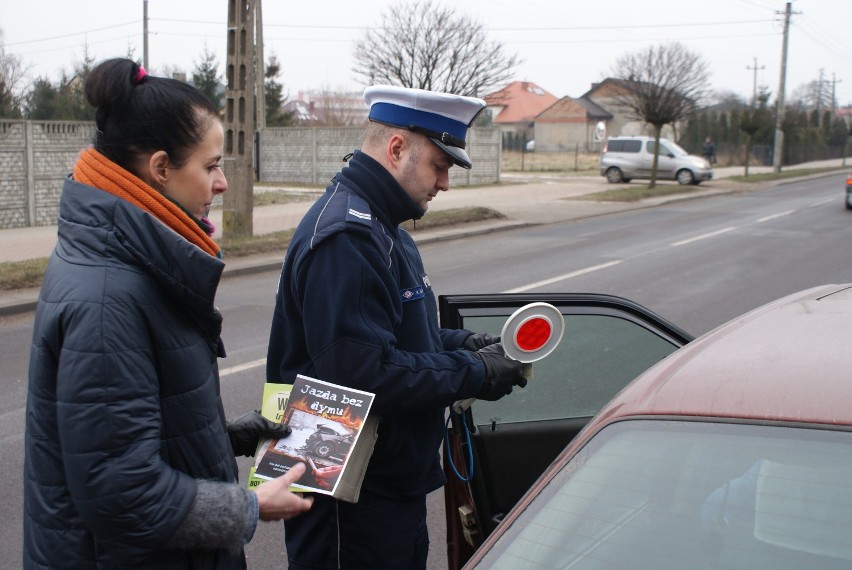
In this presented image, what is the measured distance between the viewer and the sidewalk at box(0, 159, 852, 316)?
12539 mm

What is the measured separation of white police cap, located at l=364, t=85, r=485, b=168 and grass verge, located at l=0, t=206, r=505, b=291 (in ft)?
11.4

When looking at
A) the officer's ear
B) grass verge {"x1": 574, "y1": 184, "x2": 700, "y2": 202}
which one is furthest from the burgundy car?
grass verge {"x1": 574, "y1": 184, "x2": 700, "y2": 202}

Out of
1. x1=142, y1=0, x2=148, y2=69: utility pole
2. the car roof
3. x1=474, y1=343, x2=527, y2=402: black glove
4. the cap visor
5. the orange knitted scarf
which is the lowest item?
x1=474, y1=343, x2=527, y2=402: black glove

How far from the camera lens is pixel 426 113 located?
7.80 ft

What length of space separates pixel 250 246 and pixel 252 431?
37.3ft

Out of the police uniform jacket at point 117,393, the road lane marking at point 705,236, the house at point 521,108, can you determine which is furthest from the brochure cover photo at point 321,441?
the house at point 521,108

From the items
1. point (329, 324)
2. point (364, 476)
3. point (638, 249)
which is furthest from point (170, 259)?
point (638, 249)

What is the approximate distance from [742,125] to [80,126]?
26.7 m

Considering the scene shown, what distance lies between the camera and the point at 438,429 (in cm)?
250

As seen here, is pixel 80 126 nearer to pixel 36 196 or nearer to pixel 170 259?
pixel 36 196

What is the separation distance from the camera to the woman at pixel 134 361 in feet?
5.44

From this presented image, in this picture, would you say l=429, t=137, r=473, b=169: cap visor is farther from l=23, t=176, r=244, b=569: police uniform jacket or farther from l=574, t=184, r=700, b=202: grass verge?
l=574, t=184, r=700, b=202: grass verge

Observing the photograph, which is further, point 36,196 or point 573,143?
point 573,143

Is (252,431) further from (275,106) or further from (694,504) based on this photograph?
(275,106)
